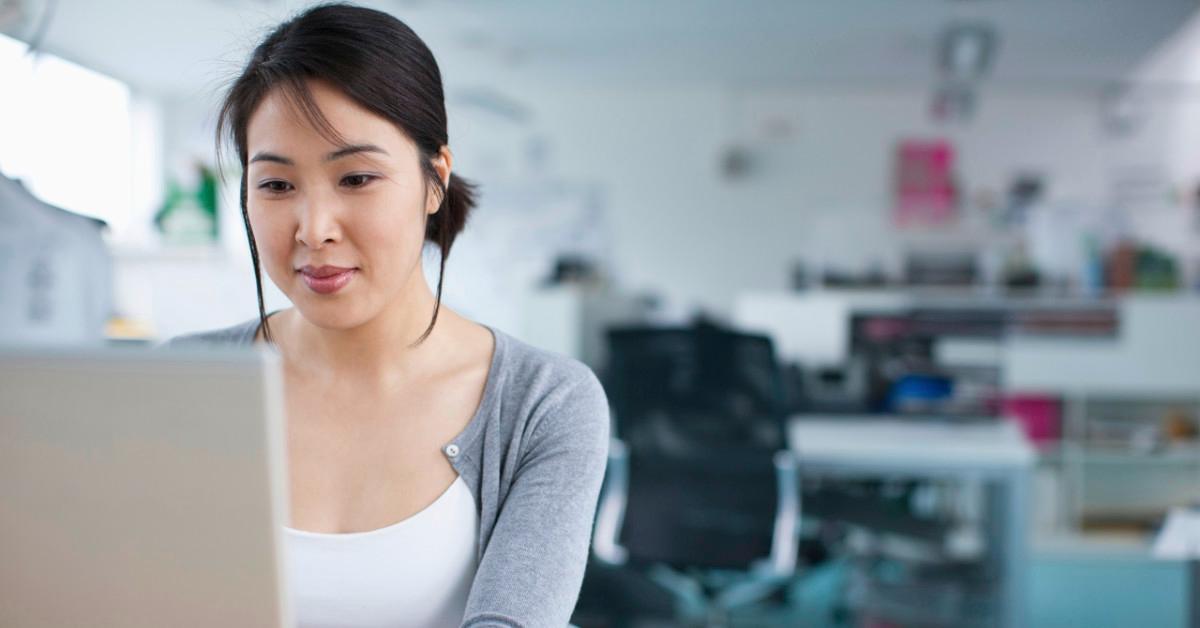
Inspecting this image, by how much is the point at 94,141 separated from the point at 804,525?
3.65 metres

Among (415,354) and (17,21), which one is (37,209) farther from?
(415,354)

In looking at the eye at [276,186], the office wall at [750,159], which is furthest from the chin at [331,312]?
the office wall at [750,159]

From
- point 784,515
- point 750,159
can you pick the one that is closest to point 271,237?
point 784,515

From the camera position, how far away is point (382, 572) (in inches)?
38.0

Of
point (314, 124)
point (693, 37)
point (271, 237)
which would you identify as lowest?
point (271, 237)

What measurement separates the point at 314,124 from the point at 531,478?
390 mm

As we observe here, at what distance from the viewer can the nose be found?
90 centimetres

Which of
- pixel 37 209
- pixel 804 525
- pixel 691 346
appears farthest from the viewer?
pixel 804 525

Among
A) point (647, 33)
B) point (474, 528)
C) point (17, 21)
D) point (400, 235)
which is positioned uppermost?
point (647, 33)

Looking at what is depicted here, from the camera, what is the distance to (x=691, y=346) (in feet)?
8.71

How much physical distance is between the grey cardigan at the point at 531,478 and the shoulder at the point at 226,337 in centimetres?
3

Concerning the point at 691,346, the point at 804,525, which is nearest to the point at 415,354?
the point at 691,346

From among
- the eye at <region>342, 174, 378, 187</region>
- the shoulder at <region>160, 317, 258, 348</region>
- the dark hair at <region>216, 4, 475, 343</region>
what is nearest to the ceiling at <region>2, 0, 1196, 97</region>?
the shoulder at <region>160, 317, 258, 348</region>

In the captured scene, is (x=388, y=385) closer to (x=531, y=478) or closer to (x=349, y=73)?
(x=531, y=478)
